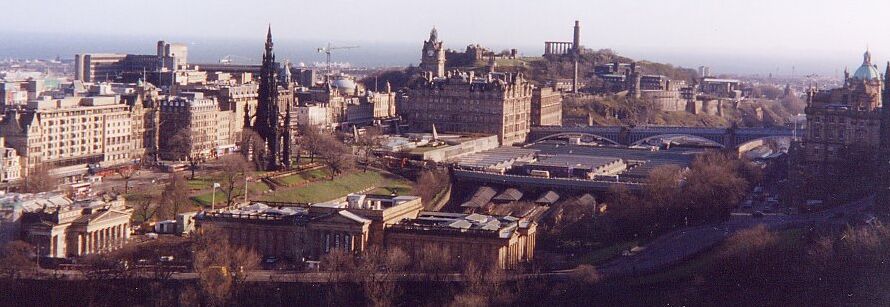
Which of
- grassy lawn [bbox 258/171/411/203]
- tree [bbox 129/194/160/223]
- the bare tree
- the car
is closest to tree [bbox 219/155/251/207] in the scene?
grassy lawn [bbox 258/171/411/203]

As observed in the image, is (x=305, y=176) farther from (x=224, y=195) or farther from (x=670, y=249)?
(x=670, y=249)

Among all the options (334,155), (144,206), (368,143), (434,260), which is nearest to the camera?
(434,260)

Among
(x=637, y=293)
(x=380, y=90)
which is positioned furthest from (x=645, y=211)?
(x=380, y=90)

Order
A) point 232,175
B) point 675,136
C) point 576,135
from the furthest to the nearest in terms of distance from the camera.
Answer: point 576,135
point 675,136
point 232,175

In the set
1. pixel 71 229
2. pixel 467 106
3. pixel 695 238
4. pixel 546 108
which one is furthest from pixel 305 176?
pixel 546 108

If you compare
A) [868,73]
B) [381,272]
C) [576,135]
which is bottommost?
[381,272]

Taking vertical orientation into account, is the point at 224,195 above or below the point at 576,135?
below
